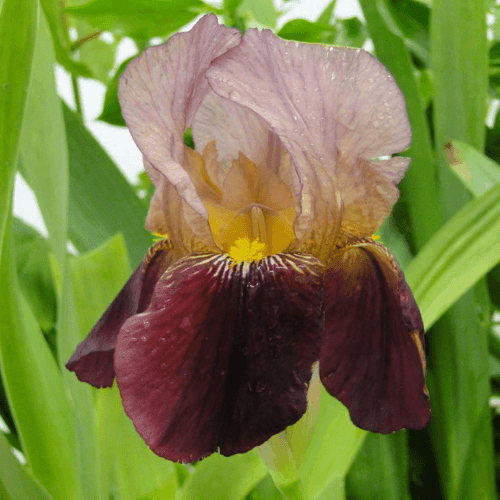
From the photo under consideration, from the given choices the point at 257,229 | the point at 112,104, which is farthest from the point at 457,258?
the point at 112,104

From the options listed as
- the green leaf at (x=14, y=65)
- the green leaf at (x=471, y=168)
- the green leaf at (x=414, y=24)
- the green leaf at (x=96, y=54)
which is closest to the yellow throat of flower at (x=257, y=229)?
the green leaf at (x=14, y=65)

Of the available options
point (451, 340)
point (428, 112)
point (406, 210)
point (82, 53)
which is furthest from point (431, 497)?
point (82, 53)

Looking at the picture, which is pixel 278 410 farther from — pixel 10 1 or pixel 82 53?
pixel 82 53

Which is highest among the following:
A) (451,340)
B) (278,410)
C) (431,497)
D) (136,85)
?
(136,85)

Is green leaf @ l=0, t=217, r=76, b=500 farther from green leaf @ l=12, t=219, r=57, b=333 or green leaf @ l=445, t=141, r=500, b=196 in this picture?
green leaf @ l=445, t=141, r=500, b=196

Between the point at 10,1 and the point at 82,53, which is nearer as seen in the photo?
the point at 10,1

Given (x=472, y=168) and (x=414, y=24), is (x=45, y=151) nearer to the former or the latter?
(x=472, y=168)
